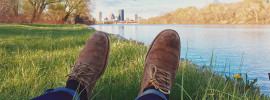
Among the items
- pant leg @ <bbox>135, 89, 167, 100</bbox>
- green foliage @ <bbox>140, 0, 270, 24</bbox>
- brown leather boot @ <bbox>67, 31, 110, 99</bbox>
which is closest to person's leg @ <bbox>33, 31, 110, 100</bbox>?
brown leather boot @ <bbox>67, 31, 110, 99</bbox>

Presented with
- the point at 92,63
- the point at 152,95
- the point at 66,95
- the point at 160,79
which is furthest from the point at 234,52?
the point at 66,95

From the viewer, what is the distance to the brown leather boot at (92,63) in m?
1.30

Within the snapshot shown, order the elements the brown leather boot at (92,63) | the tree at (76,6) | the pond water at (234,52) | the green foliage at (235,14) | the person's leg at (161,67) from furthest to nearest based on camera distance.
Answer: the green foliage at (235,14)
the tree at (76,6)
the pond water at (234,52)
the brown leather boot at (92,63)
the person's leg at (161,67)

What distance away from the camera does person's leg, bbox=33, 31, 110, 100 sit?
1033mm

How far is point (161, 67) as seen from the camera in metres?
1.53

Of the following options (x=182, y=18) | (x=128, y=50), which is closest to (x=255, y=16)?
(x=182, y=18)

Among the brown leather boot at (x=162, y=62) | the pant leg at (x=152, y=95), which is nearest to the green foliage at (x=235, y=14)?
the brown leather boot at (x=162, y=62)

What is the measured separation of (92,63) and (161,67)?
1.86ft

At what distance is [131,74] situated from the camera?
5.44ft

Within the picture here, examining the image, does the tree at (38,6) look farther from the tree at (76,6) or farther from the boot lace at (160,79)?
the boot lace at (160,79)

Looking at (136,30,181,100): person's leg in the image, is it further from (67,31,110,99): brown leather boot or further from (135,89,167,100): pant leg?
(67,31,110,99): brown leather boot

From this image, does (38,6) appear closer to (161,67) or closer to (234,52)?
(234,52)

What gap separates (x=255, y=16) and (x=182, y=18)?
67.3 ft

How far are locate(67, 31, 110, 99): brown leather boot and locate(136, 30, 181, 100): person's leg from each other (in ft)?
1.20
